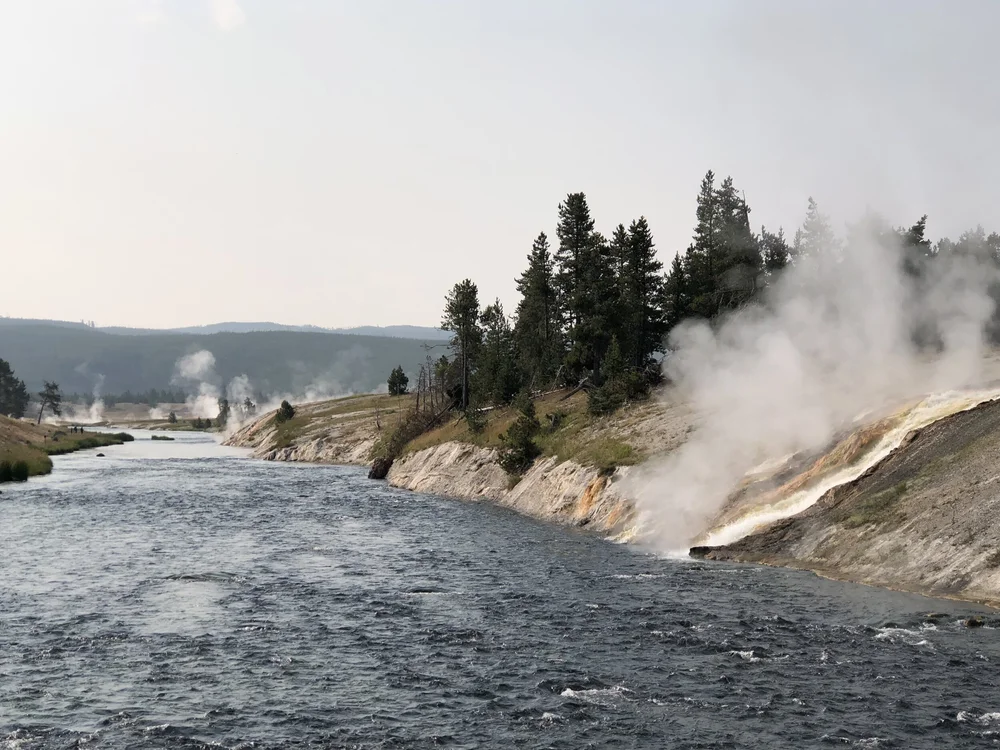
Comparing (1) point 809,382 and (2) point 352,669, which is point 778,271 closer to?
(1) point 809,382

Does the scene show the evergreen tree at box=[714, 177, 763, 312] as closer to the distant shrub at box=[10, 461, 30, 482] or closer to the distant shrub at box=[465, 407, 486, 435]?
the distant shrub at box=[465, 407, 486, 435]

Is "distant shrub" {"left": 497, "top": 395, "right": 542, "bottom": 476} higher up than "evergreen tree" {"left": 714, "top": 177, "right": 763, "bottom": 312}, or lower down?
lower down

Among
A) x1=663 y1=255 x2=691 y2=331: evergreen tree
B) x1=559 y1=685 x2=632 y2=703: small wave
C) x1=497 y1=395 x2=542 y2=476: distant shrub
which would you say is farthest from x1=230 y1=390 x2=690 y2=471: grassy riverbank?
x1=559 y1=685 x2=632 y2=703: small wave

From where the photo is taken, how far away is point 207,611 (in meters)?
34.0

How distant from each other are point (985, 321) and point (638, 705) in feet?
211

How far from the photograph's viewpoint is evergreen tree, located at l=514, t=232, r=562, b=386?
102m

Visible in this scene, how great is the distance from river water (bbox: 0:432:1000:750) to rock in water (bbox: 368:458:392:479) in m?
51.2

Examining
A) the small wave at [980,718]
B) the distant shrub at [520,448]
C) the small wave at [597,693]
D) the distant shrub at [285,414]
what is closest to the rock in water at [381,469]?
the distant shrub at [520,448]

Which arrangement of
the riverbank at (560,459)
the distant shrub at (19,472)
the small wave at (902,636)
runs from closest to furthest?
the small wave at (902,636)
the riverbank at (560,459)
the distant shrub at (19,472)

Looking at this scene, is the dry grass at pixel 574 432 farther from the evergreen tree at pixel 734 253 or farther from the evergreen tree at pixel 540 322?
the evergreen tree at pixel 734 253

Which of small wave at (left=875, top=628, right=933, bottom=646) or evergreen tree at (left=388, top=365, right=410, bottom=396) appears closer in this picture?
small wave at (left=875, top=628, right=933, bottom=646)

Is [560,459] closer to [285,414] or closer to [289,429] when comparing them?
[289,429]

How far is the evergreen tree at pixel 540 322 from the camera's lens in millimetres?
101744

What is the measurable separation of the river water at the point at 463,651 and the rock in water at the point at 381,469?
5115cm
